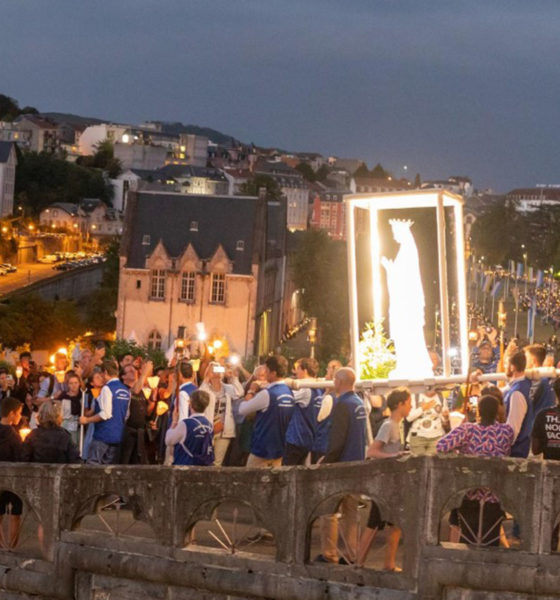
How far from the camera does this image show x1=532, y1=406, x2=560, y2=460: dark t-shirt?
11.1 m

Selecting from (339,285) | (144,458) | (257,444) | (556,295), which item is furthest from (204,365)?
(556,295)

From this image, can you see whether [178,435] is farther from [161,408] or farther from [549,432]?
[549,432]

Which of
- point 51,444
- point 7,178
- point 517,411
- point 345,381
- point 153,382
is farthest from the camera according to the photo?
point 7,178

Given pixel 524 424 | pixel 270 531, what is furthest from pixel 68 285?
pixel 270 531

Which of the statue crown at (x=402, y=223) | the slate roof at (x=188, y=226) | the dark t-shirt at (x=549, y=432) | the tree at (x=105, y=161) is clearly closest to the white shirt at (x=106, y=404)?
the statue crown at (x=402, y=223)

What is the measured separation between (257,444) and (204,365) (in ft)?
19.1

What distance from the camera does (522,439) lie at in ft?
39.5

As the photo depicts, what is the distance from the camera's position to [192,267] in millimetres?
68875

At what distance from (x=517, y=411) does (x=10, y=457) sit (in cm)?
460

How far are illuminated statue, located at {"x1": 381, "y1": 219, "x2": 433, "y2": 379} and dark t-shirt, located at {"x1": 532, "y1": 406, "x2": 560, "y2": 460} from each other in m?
3.68

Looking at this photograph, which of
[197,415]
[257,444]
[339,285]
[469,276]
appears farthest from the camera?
[469,276]

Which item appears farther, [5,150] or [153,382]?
[5,150]

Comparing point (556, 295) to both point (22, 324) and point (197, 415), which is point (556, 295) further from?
point (197, 415)

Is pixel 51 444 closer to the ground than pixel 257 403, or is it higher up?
closer to the ground
